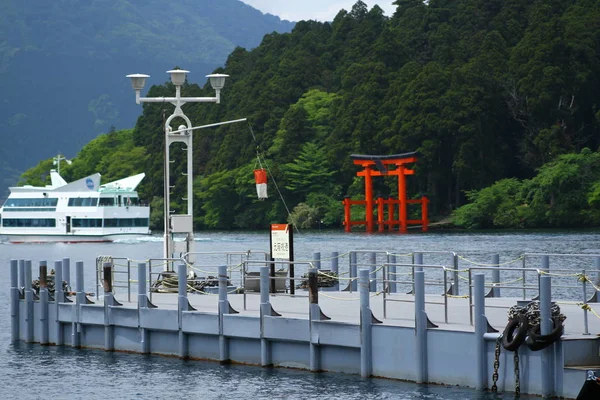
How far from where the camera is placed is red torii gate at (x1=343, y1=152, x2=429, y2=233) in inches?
4400

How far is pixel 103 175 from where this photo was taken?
175m

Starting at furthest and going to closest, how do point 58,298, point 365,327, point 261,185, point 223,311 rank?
point 261,185
point 58,298
point 223,311
point 365,327

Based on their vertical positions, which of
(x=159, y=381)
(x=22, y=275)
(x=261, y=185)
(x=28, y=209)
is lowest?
(x=159, y=381)

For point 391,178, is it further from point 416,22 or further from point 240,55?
point 240,55

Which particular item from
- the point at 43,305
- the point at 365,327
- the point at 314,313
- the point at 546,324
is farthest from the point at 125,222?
the point at 546,324

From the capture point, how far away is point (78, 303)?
30.5 meters

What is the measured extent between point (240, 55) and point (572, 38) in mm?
71945

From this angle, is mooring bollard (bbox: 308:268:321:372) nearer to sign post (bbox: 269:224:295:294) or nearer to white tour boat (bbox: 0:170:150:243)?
sign post (bbox: 269:224:295:294)

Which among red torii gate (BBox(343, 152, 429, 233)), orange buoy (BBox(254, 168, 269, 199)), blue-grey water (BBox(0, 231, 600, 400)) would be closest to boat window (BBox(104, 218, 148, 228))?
red torii gate (BBox(343, 152, 429, 233))

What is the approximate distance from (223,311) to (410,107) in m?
91.2

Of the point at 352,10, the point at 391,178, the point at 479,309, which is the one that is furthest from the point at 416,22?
the point at 479,309

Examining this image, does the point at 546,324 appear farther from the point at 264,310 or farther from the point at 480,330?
the point at 264,310

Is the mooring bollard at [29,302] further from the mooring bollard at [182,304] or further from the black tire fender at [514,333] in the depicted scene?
the black tire fender at [514,333]

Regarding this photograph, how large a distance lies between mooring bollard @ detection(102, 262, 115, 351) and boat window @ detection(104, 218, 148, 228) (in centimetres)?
8394
